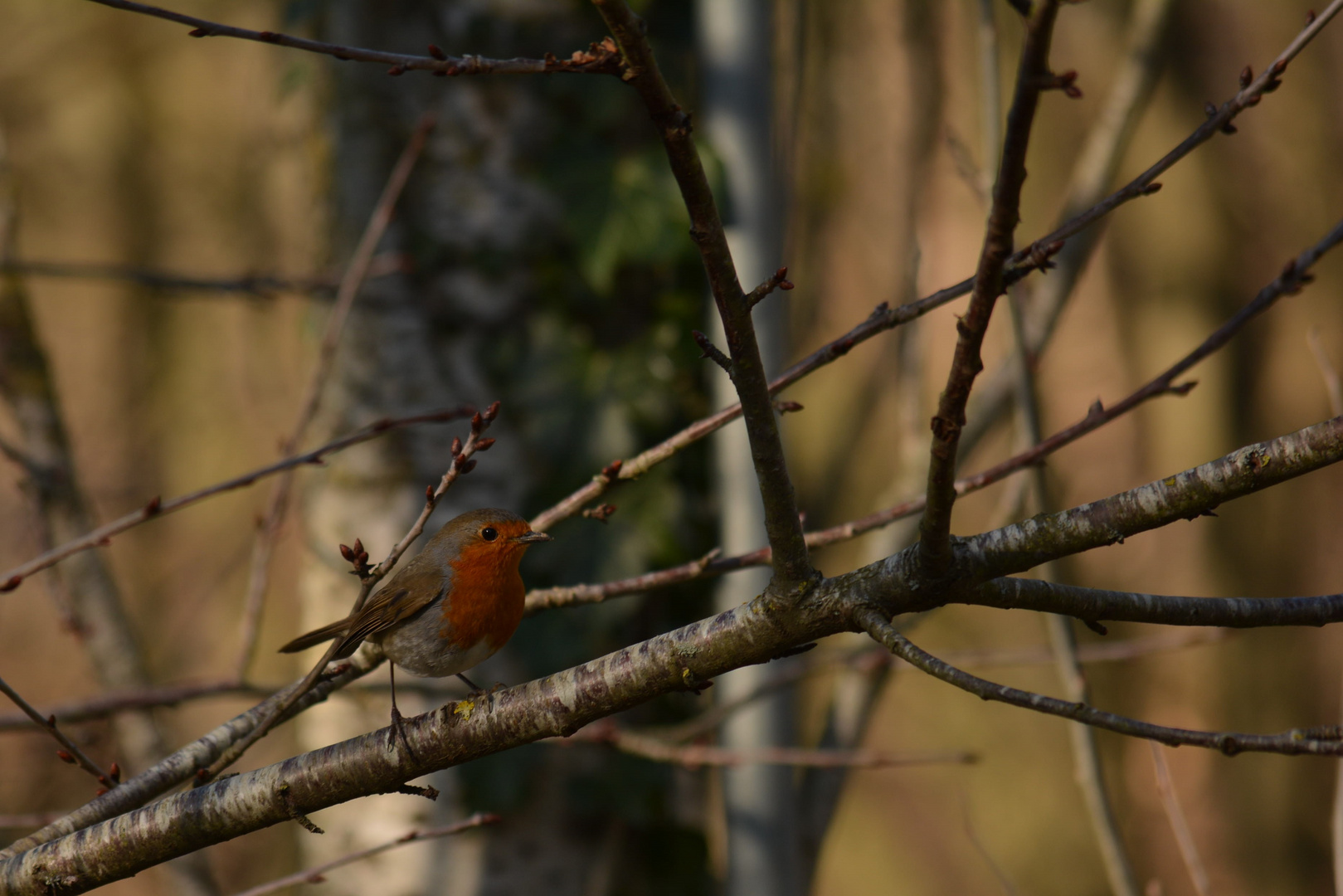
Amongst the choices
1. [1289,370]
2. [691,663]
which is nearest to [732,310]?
[691,663]

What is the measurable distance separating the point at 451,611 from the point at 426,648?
10cm

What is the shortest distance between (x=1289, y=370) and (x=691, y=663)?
20.1 ft

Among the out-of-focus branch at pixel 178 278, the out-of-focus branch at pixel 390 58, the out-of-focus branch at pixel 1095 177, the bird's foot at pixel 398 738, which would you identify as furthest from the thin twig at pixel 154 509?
the out-of-focus branch at pixel 1095 177

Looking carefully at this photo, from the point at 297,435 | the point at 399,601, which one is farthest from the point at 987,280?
the point at 297,435

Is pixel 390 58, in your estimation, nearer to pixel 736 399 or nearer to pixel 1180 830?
pixel 736 399

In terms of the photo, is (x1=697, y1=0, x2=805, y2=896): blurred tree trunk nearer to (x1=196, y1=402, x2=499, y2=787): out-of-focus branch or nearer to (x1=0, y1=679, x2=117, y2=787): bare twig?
(x1=196, y1=402, x2=499, y2=787): out-of-focus branch

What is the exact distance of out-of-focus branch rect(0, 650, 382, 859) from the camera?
6.05 feet

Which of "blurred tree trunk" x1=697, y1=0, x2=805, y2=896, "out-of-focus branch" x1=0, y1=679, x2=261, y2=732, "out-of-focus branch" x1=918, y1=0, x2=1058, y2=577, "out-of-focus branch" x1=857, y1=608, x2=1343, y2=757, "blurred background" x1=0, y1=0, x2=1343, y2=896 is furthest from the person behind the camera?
"blurred background" x1=0, y1=0, x2=1343, y2=896

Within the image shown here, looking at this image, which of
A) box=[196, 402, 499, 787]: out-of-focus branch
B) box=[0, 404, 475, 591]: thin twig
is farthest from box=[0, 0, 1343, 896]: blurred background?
box=[196, 402, 499, 787]: out-of-focus branch

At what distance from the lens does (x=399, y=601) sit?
227 centimetres

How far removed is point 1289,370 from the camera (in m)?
6.20

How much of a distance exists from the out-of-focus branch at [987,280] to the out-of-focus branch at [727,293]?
20 centimetres

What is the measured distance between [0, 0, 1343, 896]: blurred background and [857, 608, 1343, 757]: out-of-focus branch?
4.66ft

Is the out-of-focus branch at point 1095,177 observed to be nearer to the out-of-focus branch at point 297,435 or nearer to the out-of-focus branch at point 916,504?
the out-of-focus branch at point 916,504
